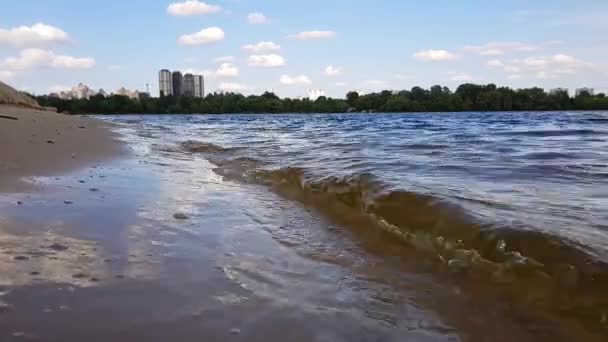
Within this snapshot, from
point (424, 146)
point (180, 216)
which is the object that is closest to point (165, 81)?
point (424, 146)

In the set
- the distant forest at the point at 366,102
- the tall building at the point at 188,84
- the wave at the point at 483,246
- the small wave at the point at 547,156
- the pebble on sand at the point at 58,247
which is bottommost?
the wave at the point at 483,246

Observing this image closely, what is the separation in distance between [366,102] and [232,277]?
7596 centimetres

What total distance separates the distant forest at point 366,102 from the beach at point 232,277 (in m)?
60.9

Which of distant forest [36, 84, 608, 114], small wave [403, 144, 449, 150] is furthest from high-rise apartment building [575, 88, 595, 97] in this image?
small wave [403, 144, 449, 150]

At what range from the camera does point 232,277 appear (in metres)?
2.20

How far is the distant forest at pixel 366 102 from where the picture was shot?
190 ft

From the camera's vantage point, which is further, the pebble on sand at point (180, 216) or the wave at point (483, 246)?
the pebble on sand at point (180, 216)

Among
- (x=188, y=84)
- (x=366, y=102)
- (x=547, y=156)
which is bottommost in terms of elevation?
(x=547, y=156)

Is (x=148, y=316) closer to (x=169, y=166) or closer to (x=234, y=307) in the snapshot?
(x=234, y=307)

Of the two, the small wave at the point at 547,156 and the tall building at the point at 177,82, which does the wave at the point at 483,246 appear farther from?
the tall building at the point at 177,82

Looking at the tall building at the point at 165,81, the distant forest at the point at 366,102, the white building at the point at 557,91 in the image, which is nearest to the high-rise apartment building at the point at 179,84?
the tall building at the point at 165,81

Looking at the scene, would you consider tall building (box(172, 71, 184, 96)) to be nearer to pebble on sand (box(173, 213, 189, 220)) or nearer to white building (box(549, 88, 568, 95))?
white building (box(549, 88, 568, 95))

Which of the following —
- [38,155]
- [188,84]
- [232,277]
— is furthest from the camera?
[188,84]

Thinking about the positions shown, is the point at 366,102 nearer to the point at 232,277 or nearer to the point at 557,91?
the point at 557,91
